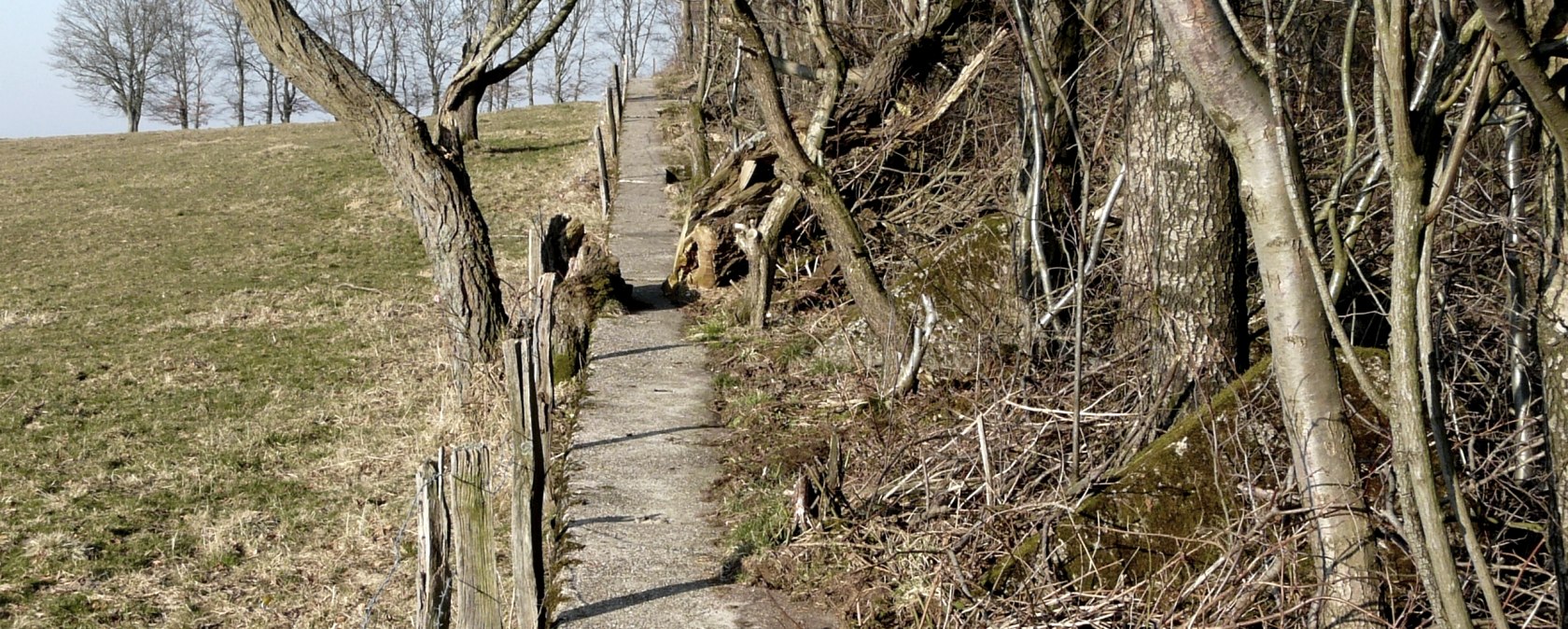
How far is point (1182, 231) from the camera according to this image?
17.1ft

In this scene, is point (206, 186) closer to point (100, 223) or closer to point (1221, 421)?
point (100, 223)

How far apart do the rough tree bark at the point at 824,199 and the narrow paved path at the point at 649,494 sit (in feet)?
3.95

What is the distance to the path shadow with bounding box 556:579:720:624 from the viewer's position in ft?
17.8

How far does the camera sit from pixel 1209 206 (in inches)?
204

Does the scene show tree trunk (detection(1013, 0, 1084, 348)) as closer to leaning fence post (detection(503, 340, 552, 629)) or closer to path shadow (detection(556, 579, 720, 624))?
path shadow (detection(556, 579, 720, 624))

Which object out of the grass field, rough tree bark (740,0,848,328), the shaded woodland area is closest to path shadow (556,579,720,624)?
the shaded woodland area

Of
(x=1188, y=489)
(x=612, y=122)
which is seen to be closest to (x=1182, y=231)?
(x=1188, y=489)

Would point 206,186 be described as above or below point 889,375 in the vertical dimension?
above

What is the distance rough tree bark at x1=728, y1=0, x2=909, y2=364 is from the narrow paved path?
120 cm

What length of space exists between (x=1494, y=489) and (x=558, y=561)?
3.83 m

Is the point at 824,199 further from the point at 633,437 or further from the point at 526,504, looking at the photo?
the point at 526,504

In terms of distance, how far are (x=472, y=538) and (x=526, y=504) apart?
0.48 meters

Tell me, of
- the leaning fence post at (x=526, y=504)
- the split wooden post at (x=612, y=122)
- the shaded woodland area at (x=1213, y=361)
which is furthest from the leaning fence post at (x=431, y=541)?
the split wooden post at (x=612, y=122)

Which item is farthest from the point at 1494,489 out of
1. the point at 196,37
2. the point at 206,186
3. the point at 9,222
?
the point at 196,37
